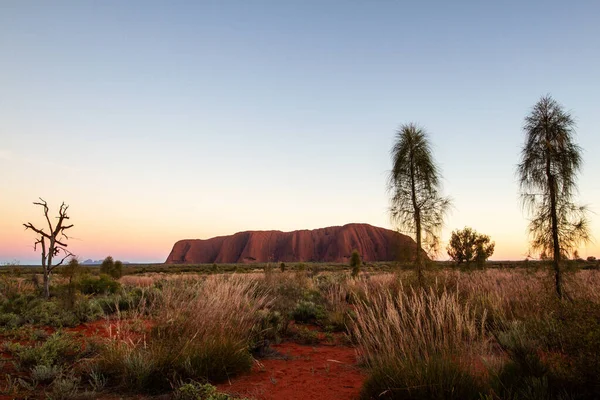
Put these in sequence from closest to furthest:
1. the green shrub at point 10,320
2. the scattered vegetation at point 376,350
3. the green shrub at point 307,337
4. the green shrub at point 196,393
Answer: the scattered vegetation at point 376,350 < the green shrub at point 196,393 < the green shrub at point 307,337 < the green shrub at point 10,320

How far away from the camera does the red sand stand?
4.80m

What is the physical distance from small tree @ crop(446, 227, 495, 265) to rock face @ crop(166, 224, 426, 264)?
3125 inches

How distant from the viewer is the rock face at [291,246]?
379ft

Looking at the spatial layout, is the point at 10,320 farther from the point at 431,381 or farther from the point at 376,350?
the point at 431,381

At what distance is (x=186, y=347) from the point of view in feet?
17.2

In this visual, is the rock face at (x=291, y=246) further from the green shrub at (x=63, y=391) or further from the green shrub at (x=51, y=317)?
the green shrub at (x=63, y=391)

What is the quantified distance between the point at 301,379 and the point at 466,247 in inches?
884

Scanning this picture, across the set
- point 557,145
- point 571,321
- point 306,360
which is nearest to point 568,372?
point 571,321

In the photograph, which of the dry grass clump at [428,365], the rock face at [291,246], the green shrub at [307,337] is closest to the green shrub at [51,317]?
the green shrub at [307,337]

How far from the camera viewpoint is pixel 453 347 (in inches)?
160

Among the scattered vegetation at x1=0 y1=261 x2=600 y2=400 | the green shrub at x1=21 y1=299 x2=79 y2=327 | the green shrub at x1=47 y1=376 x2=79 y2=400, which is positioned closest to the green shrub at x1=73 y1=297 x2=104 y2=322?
the green shrub at x1=21 y1=299 x2=79 y2=327

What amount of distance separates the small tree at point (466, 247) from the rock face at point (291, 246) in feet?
260

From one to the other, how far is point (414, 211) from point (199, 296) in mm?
6190

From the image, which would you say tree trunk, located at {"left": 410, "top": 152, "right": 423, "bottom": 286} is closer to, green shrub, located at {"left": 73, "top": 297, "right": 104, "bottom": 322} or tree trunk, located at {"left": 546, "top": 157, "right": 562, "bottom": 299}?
tree trunk, located at {"left": 546, "top": 157, "right": 562, "bottom": 299}
